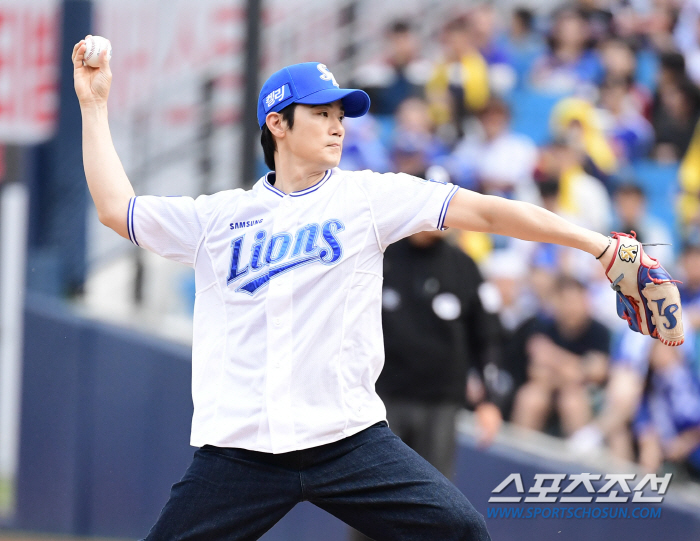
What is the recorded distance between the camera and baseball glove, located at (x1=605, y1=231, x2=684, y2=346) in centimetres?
315

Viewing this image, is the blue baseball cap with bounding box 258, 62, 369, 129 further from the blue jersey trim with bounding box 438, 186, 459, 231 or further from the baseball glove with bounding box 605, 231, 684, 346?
the baseball glove with bounding box 605, 231, 684, 346

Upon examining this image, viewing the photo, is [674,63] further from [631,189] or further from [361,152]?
[361,152]

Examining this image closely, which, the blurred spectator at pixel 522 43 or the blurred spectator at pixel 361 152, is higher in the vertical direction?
the blurred spectator at pixel 522 43

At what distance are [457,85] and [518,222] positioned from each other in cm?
679

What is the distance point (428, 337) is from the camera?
18.7 feet

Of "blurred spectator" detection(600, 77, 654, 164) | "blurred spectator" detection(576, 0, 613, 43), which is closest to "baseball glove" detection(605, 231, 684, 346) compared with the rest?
"blurred spectator" detection(600, 77, 654, 164)

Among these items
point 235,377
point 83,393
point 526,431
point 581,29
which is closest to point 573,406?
point 526,431

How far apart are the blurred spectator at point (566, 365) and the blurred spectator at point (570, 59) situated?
3.73 m

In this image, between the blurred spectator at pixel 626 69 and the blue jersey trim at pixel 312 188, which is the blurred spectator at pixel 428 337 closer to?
the blue jersey trim at pixel 312 188

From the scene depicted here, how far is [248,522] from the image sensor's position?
318 cm

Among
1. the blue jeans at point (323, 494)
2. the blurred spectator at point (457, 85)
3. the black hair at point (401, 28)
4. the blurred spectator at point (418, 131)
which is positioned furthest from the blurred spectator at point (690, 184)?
the blue jeans at point (323, 494)

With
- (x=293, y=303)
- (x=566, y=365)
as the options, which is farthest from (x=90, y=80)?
(x=566, y=365)

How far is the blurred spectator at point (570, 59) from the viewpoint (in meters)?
9.99

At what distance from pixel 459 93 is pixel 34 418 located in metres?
4.80
